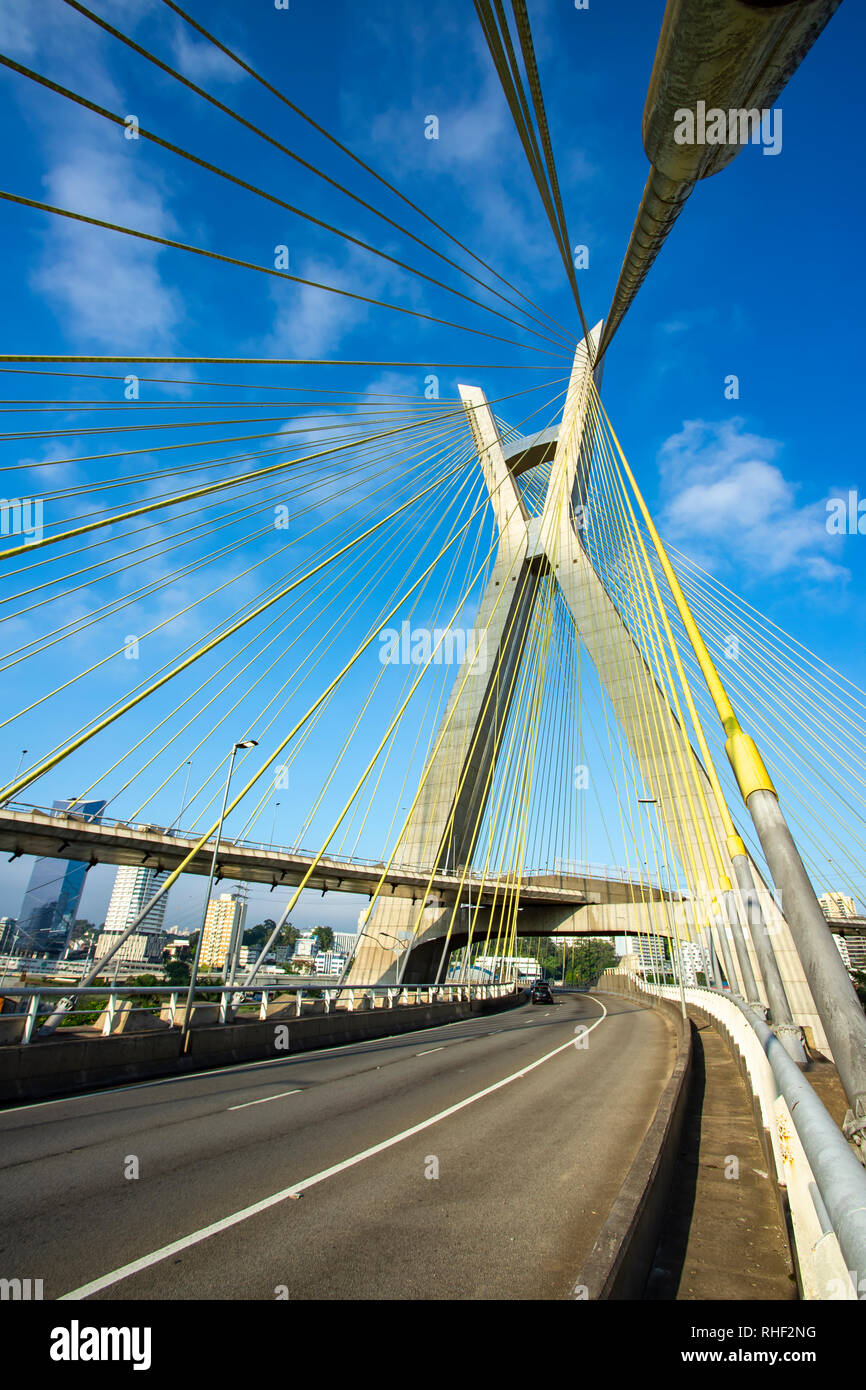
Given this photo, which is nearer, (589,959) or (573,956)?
(589,959)

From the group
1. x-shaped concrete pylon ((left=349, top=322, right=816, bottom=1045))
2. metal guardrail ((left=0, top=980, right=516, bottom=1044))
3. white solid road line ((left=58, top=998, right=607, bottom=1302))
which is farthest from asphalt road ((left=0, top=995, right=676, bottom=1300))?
x-shaped concrete pylon ((left=349, top=322, right=816, bottom=1045))

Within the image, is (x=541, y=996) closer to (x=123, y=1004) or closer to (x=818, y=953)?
(x=123, y=1004)

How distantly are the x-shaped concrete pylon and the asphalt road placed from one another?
46.5 feet

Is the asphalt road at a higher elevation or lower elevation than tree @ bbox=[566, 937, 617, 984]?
higher

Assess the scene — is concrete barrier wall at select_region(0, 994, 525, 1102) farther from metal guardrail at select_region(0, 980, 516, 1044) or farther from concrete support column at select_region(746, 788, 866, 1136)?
concrete support column at select_region(746, 788, 866, 1136)

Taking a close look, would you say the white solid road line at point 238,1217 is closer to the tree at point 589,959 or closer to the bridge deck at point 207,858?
A: the bridge deck at point 207,858

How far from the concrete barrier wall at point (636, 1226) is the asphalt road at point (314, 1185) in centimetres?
44

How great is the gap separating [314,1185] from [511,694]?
2920 cm

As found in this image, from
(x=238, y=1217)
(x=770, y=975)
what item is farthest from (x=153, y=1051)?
(x=770, y=975)

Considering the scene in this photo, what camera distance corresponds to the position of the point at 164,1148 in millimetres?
6863

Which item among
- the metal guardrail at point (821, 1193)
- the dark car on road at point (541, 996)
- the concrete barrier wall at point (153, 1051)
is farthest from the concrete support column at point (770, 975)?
the dark car on road at point (541, 996)

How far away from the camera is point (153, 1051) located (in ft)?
39.2

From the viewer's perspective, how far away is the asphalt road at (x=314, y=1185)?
405 cm

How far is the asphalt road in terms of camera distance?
405 cm
